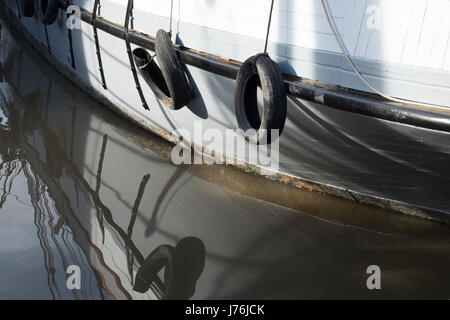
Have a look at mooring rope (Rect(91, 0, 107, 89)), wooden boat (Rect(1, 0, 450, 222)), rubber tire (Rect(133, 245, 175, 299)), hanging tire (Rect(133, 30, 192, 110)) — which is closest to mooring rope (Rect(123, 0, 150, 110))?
wooden boat (Rect(1, 0, 450, 222))

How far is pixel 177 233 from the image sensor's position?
13.4 ft

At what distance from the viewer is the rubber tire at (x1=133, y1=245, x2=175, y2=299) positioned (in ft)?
11.5

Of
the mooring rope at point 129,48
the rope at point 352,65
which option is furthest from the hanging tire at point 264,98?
the mooring rope at point 129,48

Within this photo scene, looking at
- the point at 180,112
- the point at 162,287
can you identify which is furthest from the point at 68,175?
the point at 162,287

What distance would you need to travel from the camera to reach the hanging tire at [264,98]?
150 inches

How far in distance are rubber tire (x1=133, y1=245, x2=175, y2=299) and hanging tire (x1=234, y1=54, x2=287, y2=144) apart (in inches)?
44.1

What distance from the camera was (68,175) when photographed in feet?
16.2

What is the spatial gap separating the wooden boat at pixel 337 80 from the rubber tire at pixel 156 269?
1.26 m

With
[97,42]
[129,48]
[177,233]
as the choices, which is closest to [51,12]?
[97,42]

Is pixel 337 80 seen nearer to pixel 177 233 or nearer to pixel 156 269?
pixel 177 233

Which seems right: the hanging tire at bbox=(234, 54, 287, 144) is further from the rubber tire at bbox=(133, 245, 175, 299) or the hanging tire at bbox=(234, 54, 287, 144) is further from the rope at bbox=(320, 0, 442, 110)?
the rubber tire at bbox=(133, 245, 175, 299)

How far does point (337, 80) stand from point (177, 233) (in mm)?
1680
